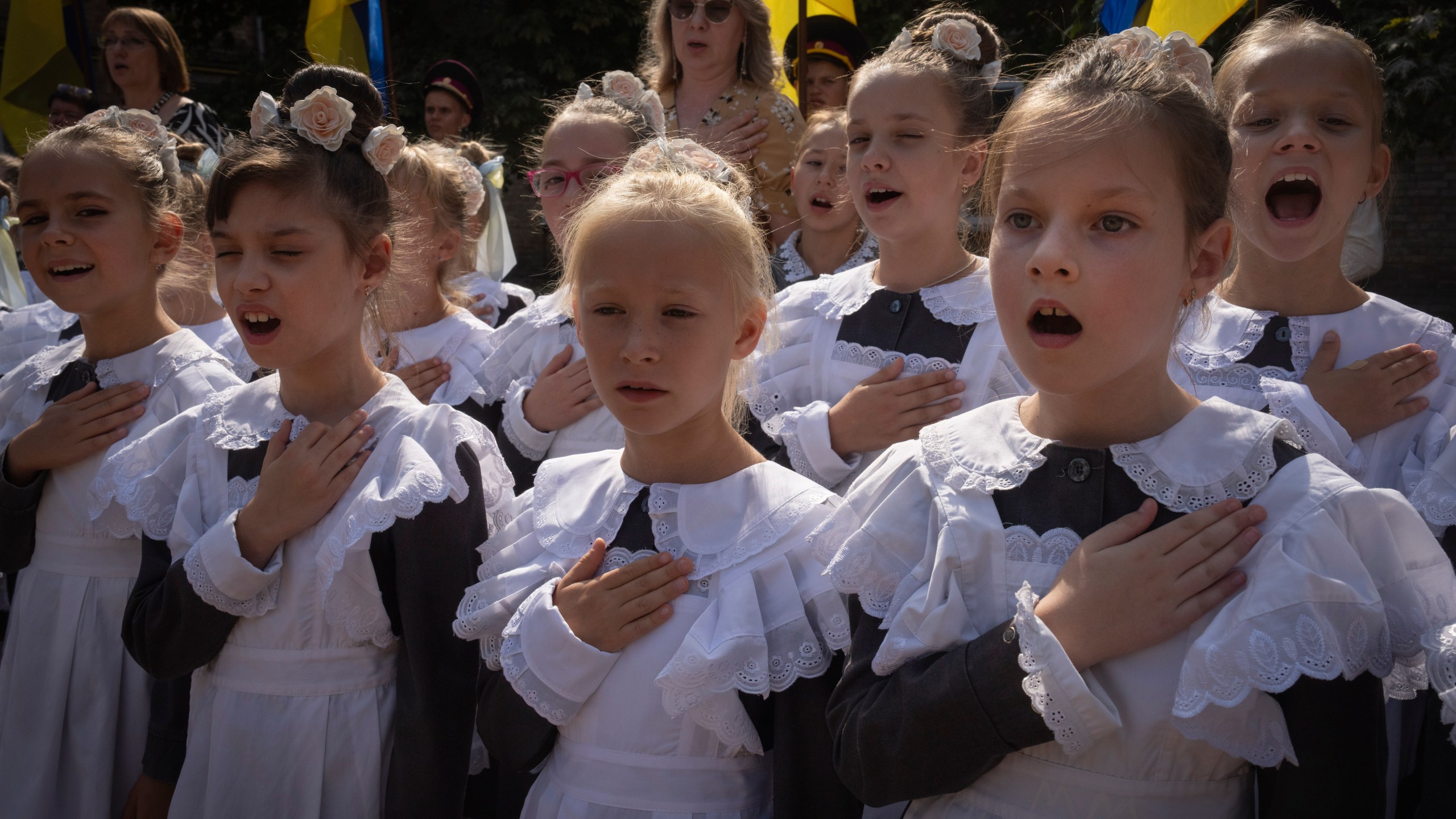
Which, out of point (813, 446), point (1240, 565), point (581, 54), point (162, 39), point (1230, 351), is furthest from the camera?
point (581, 54)

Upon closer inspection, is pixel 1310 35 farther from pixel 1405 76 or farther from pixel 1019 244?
pixel 1405 76

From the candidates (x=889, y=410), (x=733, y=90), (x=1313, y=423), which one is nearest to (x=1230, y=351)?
(x=1313, y=423)

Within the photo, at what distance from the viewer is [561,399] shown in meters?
3.19

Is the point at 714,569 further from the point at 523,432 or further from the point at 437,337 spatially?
the point at 437,337

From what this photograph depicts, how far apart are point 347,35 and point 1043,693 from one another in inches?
249

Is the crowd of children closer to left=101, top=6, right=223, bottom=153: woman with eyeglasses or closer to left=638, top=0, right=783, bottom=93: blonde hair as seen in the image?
left=638, top=0, right=783, bottom=93: blonde hair

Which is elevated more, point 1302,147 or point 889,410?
point 1302,147

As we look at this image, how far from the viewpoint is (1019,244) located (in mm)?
1698

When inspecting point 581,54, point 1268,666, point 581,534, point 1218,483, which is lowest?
point 581,54

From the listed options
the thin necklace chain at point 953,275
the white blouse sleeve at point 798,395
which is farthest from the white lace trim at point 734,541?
the thin necklace chain at point 953,275

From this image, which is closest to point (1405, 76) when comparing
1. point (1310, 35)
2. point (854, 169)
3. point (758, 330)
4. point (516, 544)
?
point (1310, 35)

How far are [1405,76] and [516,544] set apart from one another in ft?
26.1

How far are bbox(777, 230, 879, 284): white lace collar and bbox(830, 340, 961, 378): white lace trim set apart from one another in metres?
0.93

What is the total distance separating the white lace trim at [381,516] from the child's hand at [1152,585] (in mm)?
1284
